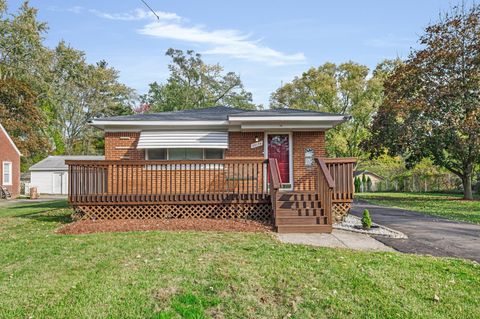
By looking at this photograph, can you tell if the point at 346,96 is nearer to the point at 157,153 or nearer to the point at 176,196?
the point at 157,153

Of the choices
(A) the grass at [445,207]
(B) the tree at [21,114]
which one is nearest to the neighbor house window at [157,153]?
(A) the grass at [445,207]

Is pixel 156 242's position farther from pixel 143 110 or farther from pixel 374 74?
pixel 143 110

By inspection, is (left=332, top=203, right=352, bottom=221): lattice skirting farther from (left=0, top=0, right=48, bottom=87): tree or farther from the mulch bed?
(left=0, top=0, right=48, bottom=87): tree

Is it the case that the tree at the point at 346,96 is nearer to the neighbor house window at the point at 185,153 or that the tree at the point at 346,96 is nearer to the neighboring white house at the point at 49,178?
the neighboring white house at the point at 49,178

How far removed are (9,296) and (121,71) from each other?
154 ft

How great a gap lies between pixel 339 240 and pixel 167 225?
3876mm

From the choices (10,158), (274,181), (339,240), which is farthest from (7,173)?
(339,240)

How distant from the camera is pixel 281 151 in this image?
12555 millimetres

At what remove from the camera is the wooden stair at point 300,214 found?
8.78 meters

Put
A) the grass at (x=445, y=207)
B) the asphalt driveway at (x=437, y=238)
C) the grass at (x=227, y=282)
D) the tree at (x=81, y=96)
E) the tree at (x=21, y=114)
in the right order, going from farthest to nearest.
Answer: the tree at (x=81, y=96) → the tree at (x=21, y=114) → the grass at (x=445, y=207) → the asphalt driveway at (x=437, y=238) → the grass at (x=227, y=282)

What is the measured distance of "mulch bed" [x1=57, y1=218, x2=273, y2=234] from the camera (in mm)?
8915

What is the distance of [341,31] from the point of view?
1365cm

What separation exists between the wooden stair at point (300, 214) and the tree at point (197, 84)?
37.2 m

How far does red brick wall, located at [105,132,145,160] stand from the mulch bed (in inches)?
111
